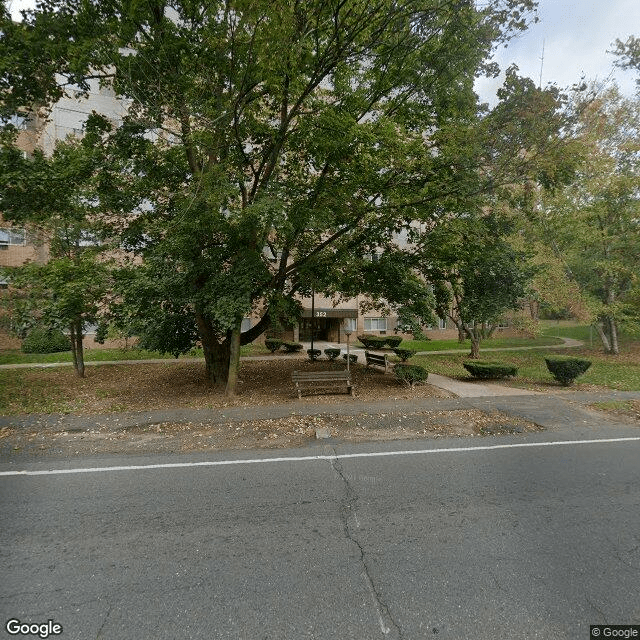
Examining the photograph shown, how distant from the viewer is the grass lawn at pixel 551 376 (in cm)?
1239

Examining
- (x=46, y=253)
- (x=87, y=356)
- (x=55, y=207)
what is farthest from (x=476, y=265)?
(x=46, y=253)

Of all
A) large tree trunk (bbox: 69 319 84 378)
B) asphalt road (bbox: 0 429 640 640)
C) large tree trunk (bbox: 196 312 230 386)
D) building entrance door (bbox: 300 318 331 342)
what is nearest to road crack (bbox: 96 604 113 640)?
asphalt road (bbox: 0 429 640 640)

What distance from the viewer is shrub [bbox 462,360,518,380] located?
1292 centimetres

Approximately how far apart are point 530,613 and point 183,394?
10.3m

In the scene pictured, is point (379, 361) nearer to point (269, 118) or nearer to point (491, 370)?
point (491, 370)

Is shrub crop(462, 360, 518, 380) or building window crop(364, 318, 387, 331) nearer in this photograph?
shrub crop(462, 360, 518, 380)

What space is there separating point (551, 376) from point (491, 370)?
2.96 meters

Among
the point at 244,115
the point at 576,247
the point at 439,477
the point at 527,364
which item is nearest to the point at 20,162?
the point at 244,115

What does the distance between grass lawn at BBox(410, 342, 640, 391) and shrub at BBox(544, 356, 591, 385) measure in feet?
1.00

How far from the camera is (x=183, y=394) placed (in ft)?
36.9

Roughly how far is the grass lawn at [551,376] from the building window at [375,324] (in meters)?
12.0

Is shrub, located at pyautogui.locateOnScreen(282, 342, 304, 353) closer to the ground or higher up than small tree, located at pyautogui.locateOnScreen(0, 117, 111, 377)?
closer to the ground

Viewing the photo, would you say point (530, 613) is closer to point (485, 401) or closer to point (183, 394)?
point (485, 401)

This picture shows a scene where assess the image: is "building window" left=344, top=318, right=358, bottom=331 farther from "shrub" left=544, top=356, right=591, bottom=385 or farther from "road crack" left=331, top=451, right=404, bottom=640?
"road crack" left=331, top=451, right=404, bottom=640
